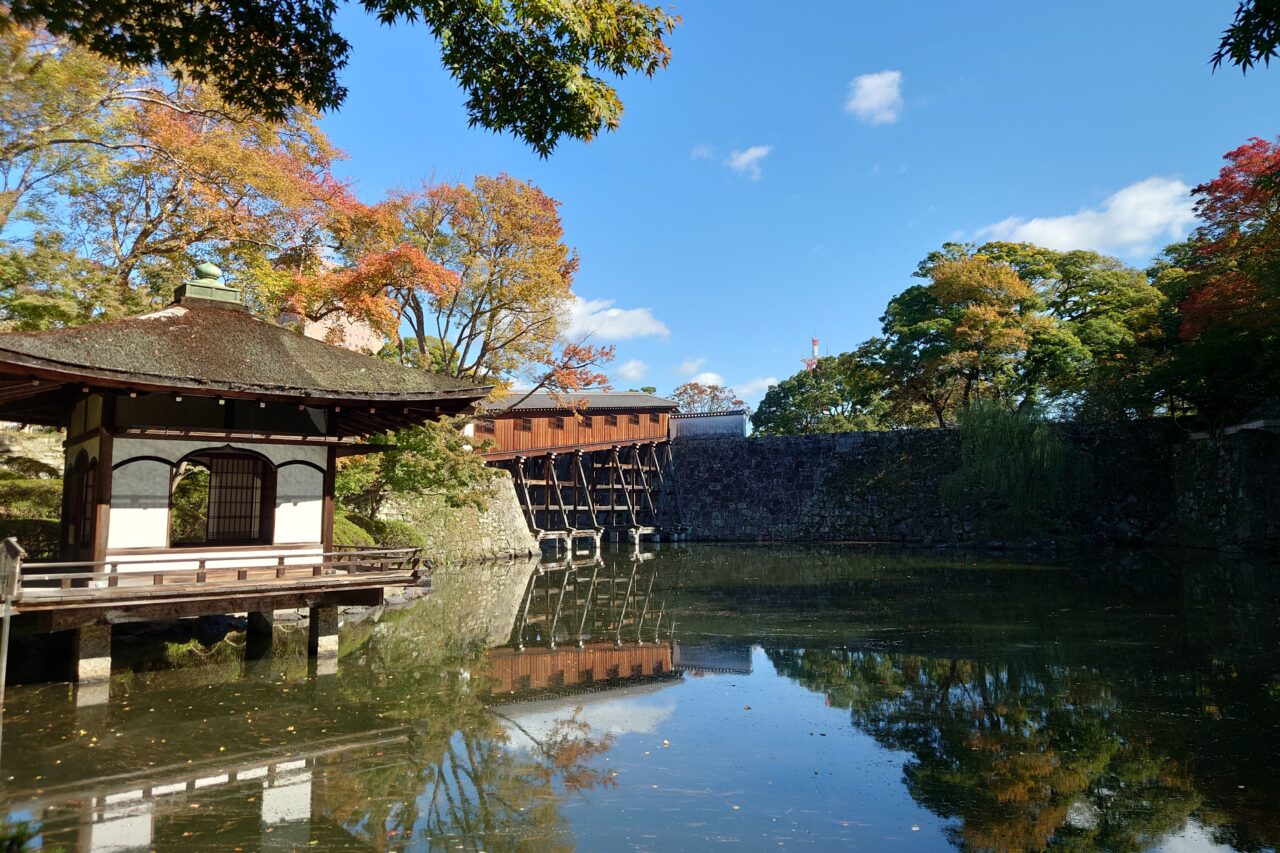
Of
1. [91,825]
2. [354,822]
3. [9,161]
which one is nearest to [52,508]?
[9,161]

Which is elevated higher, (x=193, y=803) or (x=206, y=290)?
(x=206, y=290)

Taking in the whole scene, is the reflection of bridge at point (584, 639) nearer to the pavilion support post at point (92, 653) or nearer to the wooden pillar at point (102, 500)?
the pavilion support post at point (92, 653)

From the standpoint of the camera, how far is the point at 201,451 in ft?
30.4

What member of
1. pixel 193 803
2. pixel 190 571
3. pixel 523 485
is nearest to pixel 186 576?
pixel 190 571

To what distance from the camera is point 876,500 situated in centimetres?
3055

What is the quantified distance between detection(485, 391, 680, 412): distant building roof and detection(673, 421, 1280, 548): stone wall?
9.58 ft

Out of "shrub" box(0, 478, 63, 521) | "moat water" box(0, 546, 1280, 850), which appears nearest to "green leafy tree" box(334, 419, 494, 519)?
"moat water" box(0, 546, 1280, 850)

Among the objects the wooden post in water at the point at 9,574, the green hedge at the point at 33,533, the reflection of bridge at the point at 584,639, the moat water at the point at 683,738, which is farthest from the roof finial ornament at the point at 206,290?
the reflection of bridge at the point at 584,639

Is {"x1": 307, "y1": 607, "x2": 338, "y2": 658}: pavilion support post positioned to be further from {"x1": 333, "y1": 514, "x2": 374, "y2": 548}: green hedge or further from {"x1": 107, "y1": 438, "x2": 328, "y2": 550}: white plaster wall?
{"x1": 333, "y1": 514, "x2": 374, "y2": 548}: green hedge

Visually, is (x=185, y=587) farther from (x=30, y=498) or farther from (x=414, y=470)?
(x=414, y=470)

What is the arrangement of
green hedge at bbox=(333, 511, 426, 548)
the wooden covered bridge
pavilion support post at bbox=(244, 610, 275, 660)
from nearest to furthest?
pavilion support post at bbox=(244, 610, 275, 660) < green hedge at bbox=(333, 511, 426, 548) < the wooden covered bridge

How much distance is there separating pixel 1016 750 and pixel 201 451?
9020 mm

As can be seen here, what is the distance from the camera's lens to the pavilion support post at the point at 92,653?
311 inches

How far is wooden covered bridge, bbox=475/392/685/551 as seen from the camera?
1025 inches
